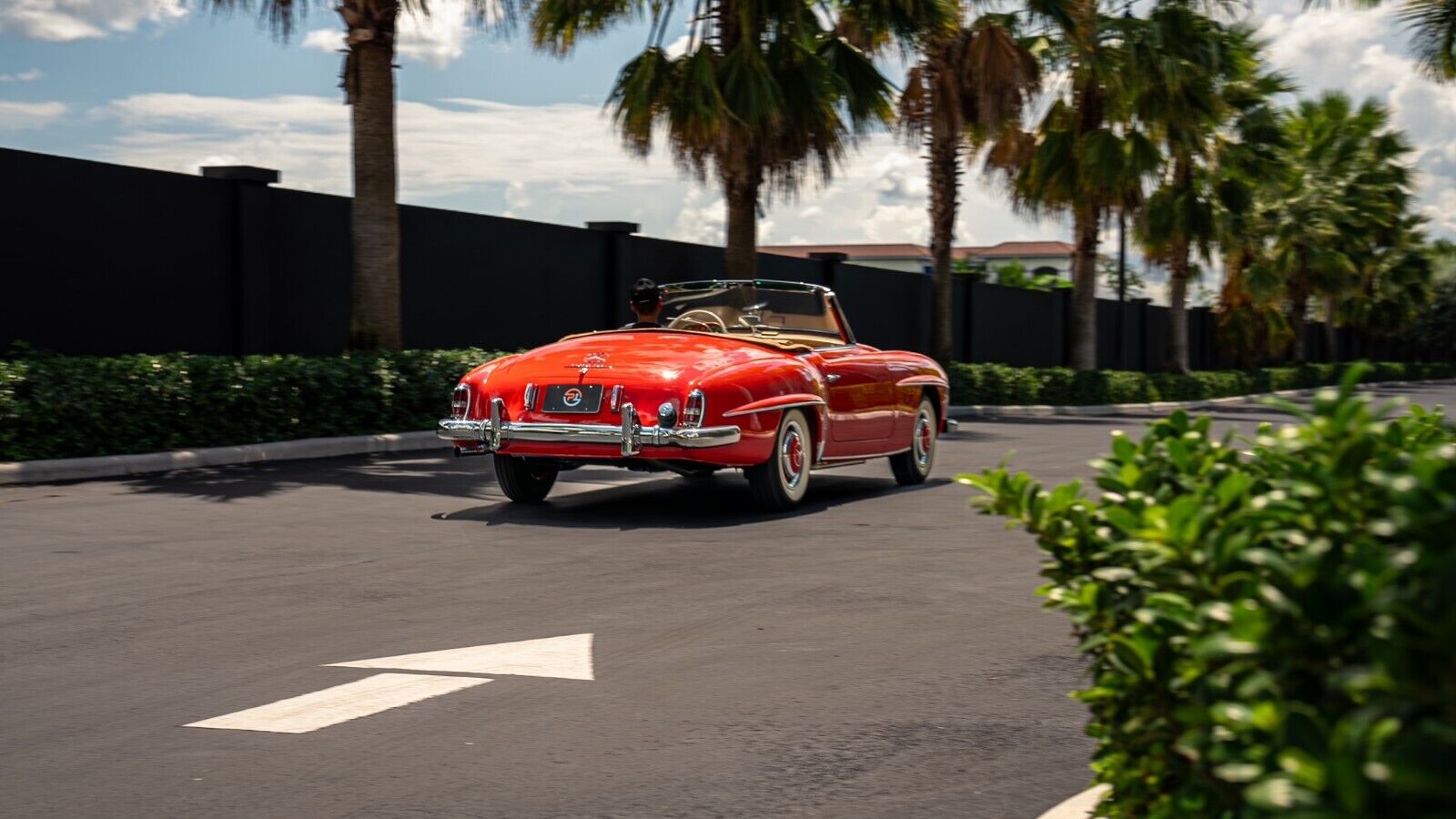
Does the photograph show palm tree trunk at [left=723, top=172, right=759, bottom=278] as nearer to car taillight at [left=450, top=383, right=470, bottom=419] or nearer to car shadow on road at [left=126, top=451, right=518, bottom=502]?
car shadow on road at [left=126, top=451, right=518, bottom=502]

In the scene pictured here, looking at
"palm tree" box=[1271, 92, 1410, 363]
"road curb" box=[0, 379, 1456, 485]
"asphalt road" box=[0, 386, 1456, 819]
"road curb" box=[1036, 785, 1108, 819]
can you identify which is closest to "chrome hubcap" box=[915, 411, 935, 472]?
"asphalt road" box=[0, 386, 1456, 819]

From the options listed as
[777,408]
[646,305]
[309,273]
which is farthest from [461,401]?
[309,273]

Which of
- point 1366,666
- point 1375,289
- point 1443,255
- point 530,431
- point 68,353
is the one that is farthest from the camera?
point 1443,255

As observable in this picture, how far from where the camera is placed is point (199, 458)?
1417 centimetres

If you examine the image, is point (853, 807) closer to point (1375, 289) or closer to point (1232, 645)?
point (1232, 645)

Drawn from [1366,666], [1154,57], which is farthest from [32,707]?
[1154,57]

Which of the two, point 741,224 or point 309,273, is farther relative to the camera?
point 741,224

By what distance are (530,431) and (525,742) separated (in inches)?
224

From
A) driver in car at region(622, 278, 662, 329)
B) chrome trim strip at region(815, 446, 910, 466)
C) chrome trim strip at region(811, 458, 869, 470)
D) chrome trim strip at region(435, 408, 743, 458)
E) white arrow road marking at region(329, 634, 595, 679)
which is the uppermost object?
driver in car at region(622, 278, 662, 329)

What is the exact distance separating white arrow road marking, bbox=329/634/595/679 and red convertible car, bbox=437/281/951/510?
386cm

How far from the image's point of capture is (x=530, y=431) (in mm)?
10695

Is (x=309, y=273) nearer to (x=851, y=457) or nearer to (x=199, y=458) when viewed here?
(x=199, y=458)

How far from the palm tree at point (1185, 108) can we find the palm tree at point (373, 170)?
19.3 metres

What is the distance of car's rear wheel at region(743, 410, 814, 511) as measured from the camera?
1133 centimetres
